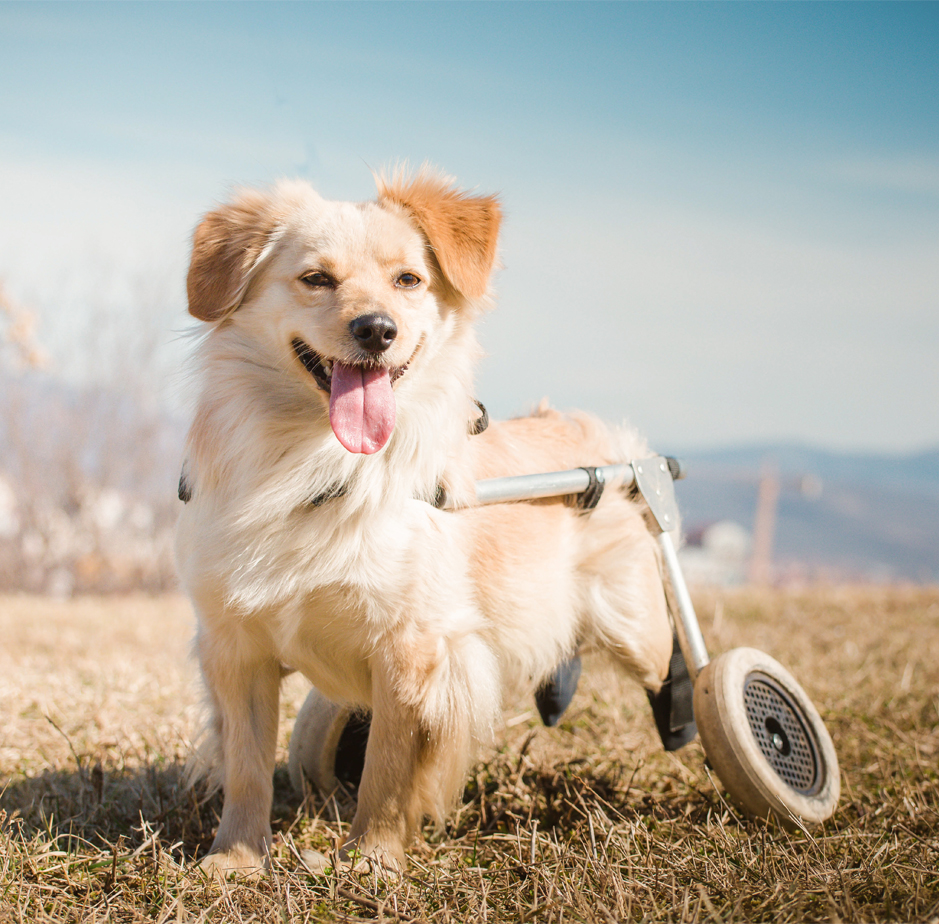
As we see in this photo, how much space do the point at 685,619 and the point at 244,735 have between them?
1.61 metres

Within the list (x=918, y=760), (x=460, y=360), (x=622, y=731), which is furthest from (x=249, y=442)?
(x=918, y=760)

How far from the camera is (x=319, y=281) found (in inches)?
95.0

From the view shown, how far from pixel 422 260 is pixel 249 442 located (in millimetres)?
844

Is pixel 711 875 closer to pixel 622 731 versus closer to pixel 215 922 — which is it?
pixel 215 922

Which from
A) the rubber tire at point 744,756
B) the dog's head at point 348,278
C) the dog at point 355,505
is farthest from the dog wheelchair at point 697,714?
the dog's head at point 348,278

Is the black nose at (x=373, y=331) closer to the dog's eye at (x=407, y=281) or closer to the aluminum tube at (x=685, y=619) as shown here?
the dog's eye at (x=407, y=281)

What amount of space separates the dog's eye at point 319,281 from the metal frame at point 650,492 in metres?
0.78

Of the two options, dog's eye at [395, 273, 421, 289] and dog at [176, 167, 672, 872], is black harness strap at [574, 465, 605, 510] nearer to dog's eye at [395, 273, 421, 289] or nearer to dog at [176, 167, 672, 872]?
dog at [176, 167, 672, 872]

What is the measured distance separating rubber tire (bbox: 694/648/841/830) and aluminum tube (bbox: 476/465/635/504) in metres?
0.76

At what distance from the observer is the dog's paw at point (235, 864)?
2.09 meters

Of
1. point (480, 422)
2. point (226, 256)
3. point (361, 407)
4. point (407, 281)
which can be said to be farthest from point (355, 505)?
point (226, 256)

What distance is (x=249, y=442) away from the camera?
7.70 ft

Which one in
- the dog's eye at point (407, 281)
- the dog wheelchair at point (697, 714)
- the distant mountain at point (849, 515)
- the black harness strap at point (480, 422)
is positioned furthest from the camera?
the distant mountain at point (849, 515)

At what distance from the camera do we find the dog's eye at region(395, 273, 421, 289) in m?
2.53
